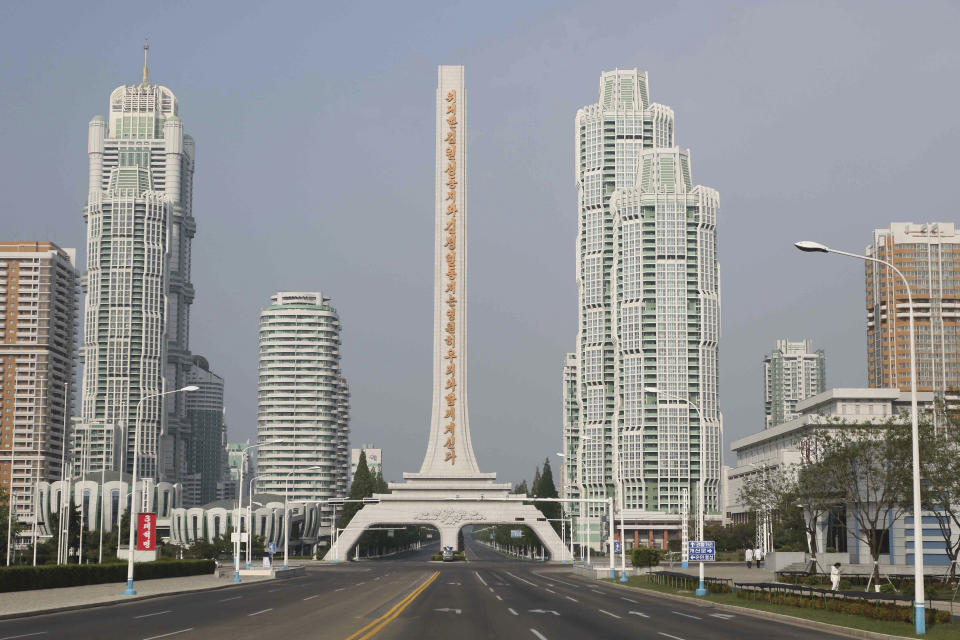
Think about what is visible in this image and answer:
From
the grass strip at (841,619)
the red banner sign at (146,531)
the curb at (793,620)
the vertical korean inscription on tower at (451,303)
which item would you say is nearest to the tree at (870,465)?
the grass strip at (841,619)

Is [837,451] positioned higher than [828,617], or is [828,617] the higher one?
[837,451]

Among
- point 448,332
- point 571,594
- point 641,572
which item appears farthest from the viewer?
point 448,332

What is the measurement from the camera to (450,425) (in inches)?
7180

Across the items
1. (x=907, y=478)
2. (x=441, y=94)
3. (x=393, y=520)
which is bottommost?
(x=393, y=520)

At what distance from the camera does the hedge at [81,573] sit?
172ft

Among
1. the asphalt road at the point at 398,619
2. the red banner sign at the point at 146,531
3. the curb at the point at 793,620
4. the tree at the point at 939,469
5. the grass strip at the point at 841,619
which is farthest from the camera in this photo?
the tree at the point at 939,469

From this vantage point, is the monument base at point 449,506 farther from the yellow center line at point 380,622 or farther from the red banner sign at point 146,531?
the yellow center line at point 380,622

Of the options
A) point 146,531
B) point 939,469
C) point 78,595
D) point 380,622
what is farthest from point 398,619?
point 939,469

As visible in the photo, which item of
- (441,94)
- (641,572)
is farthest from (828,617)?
(441,94)

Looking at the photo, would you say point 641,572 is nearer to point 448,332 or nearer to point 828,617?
point 828,617

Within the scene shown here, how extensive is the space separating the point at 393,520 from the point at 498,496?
18.1 m

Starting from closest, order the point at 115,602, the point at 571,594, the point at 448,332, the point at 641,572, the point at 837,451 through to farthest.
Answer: the point at 115,602, the point at 571,594, the point at 837,451, the point at 641,572, the point at 448,332

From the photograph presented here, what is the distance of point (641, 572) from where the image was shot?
304 ft

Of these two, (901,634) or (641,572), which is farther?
(641,572)
